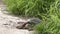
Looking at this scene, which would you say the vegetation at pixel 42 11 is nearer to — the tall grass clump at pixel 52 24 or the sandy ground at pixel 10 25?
the tall grass clump at pixel 52 24

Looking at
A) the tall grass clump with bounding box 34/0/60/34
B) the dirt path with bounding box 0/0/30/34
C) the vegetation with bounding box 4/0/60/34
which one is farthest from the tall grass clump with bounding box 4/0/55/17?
the tall grass clump with bounding box 34/0/60/34

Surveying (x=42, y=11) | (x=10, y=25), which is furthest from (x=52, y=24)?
(x=42, y=11)

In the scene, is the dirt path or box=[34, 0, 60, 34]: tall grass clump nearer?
box=[34, 0, 60, 34]: tall grass clump

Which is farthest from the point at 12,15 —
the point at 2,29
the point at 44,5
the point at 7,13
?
the point at 2,29

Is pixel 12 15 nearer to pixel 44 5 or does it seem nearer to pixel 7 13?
pixel 7 13

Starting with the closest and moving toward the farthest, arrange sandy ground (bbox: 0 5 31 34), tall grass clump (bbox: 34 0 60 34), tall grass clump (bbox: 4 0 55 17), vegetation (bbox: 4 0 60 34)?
tall grass clump (bbox: 34 0 60 34)
vegetation (bbox: 4 0 60 34)
sandy ground (bbox: 0 5 31 34)
tall grass clump (bbox: 4 0 55 17)

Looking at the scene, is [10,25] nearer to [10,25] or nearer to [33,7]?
[10,25]

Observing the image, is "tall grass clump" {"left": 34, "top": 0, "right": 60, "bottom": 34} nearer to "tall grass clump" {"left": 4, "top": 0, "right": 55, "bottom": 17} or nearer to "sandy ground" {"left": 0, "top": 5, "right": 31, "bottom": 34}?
"sandy ground" {"left": 0, "top": 5, "right": 31, "bottom": 34}

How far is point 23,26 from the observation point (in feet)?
22.4

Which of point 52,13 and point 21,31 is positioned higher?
point 52,13

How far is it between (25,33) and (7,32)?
529 mm

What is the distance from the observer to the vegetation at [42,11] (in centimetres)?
558

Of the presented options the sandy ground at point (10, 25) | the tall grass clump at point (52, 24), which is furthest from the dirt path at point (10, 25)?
the tall grass clump at point (52, 24)

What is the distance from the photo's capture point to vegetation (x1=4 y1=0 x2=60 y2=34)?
18.3 ft
